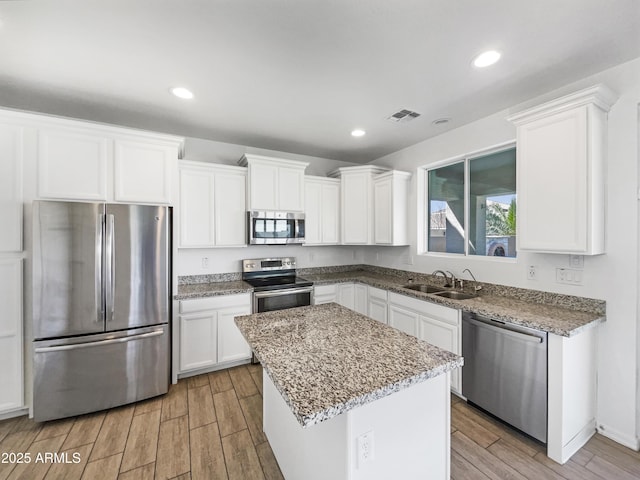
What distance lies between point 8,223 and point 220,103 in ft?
6.47

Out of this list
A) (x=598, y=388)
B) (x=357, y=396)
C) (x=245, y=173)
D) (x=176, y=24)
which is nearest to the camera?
(x=357, y=396)

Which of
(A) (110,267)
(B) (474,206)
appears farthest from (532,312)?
(A) (110,267)

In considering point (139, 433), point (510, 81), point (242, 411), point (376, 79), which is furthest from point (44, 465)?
point (510, 81)

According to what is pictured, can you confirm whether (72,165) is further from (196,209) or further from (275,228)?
(275,228)

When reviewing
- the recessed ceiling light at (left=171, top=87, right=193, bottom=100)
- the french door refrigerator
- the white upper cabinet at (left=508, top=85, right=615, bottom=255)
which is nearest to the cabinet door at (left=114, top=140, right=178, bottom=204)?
the french door refrigerator

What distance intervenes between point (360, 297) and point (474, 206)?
1800mm

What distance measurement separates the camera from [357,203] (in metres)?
3.96

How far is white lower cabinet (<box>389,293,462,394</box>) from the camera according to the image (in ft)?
7.90

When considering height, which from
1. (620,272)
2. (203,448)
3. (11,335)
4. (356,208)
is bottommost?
(203,448)

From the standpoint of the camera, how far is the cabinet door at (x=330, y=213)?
3961 mm

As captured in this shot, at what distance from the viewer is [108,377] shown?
7.66 feet

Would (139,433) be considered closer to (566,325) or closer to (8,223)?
(8,223)

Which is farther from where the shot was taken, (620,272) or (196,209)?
(196,209)

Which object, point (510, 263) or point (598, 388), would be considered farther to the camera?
point (510, 263)
